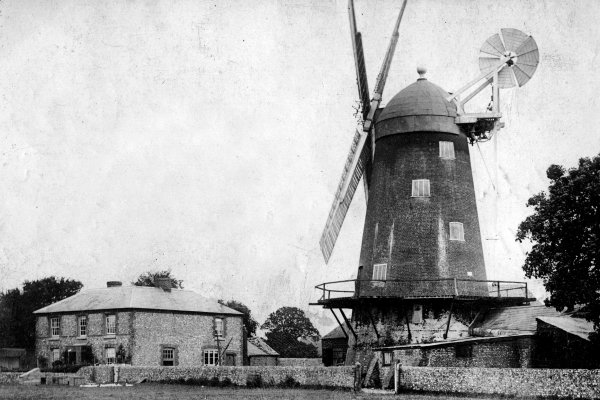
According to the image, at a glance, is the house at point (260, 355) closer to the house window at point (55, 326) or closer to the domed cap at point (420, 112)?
the house window at point (55, 326)

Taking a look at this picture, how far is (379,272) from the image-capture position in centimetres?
3362

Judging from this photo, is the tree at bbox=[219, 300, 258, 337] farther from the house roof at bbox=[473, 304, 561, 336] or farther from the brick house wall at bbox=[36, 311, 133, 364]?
the house roof at bbox=[473, 304, 561, 336]

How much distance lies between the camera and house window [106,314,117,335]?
1875 inches

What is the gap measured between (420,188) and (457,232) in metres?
2.41

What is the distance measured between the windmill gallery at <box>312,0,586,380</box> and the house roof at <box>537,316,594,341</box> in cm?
143

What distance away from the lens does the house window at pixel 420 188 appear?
33812 mm

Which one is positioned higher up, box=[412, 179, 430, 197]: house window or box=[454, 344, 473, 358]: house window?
box=[412, 179, 430, 197]: house window

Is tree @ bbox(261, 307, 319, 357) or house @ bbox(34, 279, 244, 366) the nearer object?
house @ bbox(34, 279, 244, 366)

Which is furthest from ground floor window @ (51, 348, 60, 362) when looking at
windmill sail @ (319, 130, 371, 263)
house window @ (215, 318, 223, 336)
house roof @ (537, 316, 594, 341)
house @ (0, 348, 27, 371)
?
house roof @ (537, 316, 594, 341)

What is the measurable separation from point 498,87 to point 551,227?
10636 millimetres

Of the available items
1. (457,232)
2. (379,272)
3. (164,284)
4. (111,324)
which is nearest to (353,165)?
(379,272)

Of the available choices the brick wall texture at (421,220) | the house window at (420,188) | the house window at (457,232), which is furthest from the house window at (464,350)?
the house window at (420,188)

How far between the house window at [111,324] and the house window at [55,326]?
411 cm

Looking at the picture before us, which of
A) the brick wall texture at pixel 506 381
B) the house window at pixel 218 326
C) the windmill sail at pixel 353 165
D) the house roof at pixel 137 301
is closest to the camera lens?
the brick wall texture at pixel 506 381
